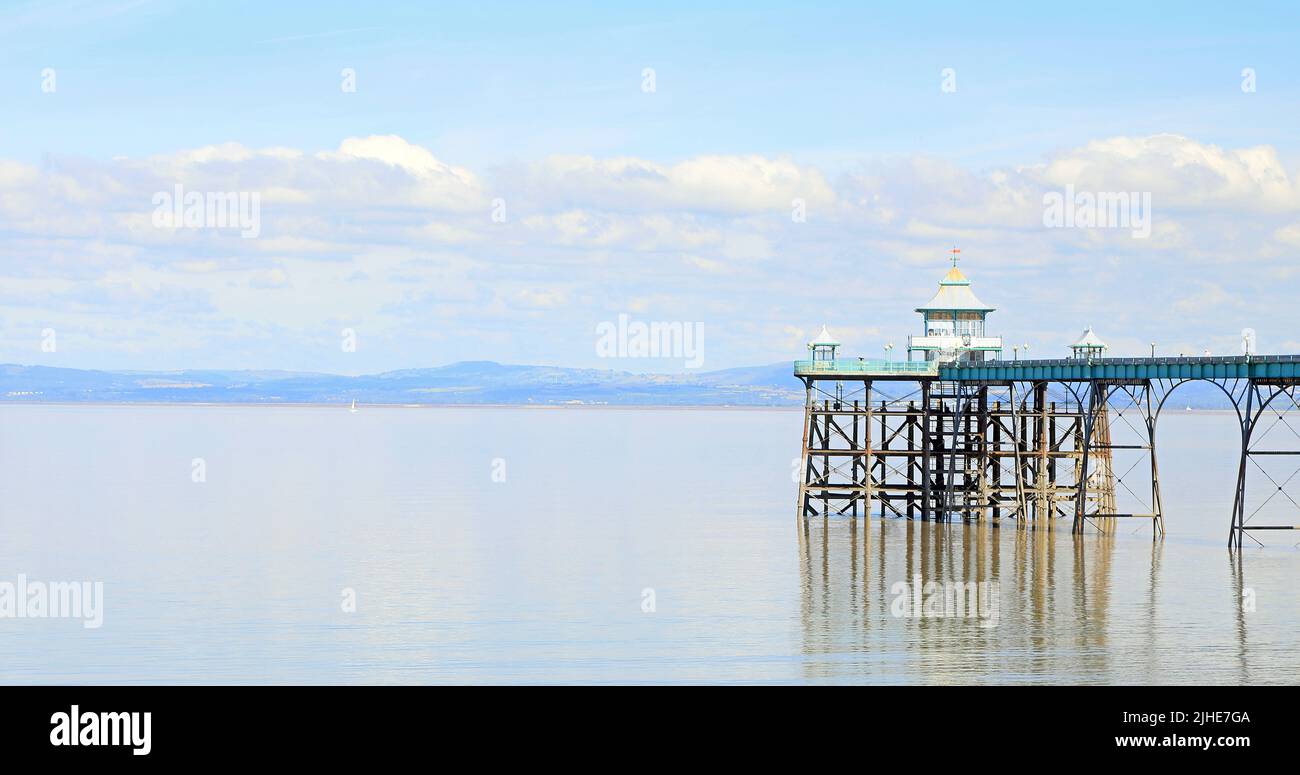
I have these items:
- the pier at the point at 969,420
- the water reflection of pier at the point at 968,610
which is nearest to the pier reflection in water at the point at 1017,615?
the water reflection of pier at the point at 968,610

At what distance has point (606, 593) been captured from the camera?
5228cm

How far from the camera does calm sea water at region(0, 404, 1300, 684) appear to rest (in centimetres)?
3934

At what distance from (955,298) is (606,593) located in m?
31.8

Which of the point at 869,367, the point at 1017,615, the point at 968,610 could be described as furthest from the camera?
the point at 869,367

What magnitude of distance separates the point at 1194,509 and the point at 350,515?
42.8 meters

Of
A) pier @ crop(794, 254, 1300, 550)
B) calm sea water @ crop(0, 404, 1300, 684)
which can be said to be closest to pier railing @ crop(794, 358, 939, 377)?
pier @ crop(794, 254, 1300, 550)

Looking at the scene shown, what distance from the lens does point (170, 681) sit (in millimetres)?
37219

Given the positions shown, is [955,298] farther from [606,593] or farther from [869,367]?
[606,593]

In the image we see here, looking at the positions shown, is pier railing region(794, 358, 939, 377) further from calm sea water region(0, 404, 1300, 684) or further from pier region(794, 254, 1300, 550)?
calm sea water region(0, 404, 1300, 684)

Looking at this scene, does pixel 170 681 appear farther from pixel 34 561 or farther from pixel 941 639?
pixel 34 561

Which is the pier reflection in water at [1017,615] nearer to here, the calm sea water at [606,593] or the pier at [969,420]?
the calm sea water at [606,593]

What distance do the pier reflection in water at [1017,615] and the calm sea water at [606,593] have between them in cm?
13

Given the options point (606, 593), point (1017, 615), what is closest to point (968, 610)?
point (1017, 615)
